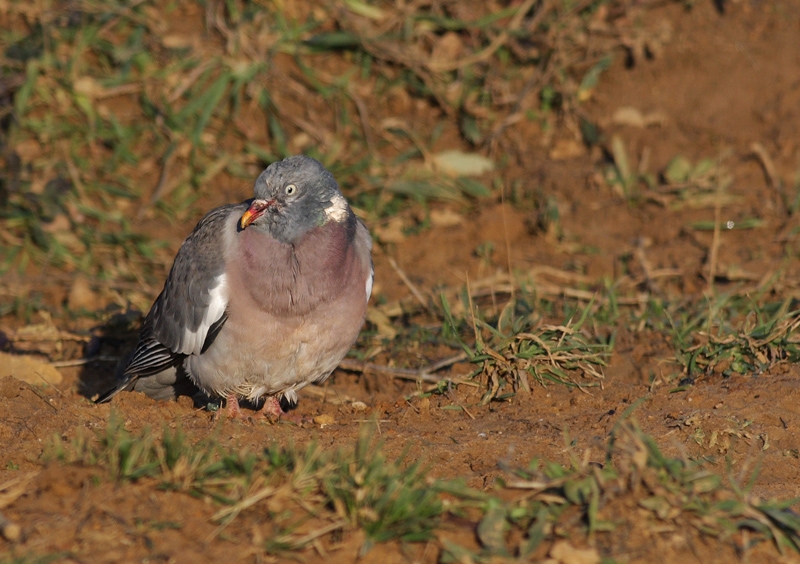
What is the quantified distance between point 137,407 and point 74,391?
1.25 m

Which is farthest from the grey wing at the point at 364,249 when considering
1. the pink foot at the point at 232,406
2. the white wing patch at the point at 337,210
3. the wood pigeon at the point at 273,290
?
the pink foot at the point at 232,406

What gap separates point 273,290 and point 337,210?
50cm

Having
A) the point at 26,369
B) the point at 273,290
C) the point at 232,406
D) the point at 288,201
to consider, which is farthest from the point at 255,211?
the point at 26,369

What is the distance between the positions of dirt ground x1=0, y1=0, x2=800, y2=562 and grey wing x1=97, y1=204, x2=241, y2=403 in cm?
23

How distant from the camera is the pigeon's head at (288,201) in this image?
449 cm

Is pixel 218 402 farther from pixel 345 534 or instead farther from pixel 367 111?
pixel 367 111

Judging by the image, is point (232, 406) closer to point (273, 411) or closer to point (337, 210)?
point (273, 411)

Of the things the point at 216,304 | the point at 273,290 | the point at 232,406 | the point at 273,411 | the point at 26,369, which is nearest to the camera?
the point at 273,290

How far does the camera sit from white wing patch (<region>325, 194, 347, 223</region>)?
4.60 m

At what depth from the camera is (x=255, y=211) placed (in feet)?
14.6

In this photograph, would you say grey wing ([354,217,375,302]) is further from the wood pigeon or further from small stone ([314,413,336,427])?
small stone ([314,413,336,427])

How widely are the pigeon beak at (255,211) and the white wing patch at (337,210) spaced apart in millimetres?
274

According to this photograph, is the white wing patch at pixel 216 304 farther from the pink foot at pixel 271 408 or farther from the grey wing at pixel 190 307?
the pink foot at pixel 271 408

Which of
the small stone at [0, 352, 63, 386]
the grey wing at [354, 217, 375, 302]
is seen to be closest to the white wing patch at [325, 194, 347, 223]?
the grey wing at [354, 217, 375, 302]
